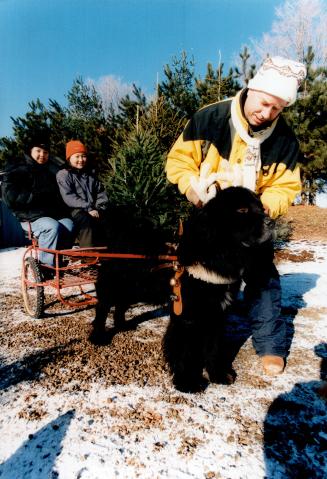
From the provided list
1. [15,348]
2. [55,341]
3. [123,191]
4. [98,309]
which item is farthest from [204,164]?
[123,191]

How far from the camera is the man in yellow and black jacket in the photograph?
209 centimetres

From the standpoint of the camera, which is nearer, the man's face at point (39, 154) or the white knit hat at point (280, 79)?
the white knit hat at point (280, 79)

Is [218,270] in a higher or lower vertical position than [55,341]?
higher

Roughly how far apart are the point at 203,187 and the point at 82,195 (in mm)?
2265

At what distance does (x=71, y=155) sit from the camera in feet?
13.1

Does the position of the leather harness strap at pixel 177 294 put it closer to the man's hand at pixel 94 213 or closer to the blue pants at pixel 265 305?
the blue pants at pixel 265 305

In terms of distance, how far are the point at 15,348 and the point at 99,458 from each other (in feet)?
4.99

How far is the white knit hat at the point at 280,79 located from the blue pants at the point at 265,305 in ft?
3.45

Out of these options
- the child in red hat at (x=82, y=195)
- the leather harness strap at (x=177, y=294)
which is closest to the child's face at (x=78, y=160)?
the child in red hat at (x=82, y=195)

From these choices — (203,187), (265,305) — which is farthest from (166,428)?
(203,187)

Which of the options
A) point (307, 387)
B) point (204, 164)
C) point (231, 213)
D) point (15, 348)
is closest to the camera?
point (231, 213)

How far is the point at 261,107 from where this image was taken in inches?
81.1

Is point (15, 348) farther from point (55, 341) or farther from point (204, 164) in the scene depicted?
point (204, 164)

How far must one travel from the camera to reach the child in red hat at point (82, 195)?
3351mm
